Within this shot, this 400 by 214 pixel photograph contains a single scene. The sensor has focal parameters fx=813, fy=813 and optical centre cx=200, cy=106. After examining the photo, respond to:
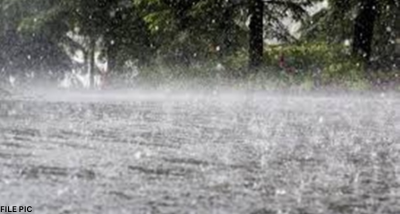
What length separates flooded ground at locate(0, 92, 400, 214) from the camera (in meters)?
5.28

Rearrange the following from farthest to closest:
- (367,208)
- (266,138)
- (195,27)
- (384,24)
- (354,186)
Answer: (384,24) < (195,27) < (266,138) < (354,186) < (367,208)

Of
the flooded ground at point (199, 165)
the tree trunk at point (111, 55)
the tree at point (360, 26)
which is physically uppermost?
the tree at point (360, 26)

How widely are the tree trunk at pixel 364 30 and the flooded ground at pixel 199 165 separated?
15.5m

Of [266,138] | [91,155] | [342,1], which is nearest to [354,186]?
[91,155]

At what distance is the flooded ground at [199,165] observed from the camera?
528 centimetres

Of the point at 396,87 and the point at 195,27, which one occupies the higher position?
the point at 195,27

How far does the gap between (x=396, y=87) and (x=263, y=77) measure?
4425mm

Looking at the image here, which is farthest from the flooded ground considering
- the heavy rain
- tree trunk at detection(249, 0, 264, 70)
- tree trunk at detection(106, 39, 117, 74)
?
tree trunk at detection(106, 39, 117, 74)

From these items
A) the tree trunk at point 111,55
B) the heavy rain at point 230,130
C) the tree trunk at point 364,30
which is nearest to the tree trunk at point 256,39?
the heavy rain at point 230,130

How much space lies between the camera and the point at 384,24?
3291 centimetres

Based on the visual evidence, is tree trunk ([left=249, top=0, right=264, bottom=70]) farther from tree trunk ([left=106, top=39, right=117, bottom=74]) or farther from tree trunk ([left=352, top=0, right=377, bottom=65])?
tree trunk ([left=106, top=39, right=117, bottom=74])

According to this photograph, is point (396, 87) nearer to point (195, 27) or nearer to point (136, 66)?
point (195, 27)

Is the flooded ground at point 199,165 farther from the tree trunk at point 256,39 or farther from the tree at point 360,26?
the tree at point 360,26

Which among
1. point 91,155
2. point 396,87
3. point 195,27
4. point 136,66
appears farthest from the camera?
point 136,66
